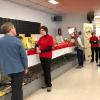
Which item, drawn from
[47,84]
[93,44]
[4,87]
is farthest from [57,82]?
[93,44]

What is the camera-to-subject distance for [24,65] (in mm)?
3555

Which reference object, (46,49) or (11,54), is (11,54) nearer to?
(11,54)

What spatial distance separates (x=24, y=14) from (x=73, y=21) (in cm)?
462

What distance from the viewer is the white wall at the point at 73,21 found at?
13.5 meters

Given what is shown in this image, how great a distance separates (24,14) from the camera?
991 centimetres

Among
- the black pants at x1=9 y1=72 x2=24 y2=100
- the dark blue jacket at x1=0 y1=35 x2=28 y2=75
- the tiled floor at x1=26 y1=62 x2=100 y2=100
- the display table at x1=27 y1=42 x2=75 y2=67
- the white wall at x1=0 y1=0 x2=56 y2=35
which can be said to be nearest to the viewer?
the dark blue jacket at x1=0 y1=35 x2=28 y2=75

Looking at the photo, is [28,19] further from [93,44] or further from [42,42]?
[42,42]

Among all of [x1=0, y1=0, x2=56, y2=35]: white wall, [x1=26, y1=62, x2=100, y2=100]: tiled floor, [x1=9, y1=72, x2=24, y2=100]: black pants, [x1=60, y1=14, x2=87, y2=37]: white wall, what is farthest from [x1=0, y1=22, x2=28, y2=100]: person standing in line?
[x1=60, y1=14, x2=87, y2=37]: white wall

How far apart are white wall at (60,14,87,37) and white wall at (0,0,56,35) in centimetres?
87

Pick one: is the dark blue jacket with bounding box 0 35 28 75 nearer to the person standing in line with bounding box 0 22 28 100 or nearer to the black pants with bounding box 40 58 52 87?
the person standing in line with bounding box 0 22 28 100

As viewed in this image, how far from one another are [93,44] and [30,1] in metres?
3.68

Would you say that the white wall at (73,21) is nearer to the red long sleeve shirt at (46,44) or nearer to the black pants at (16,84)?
the red long sleeve shirt at (46,44)

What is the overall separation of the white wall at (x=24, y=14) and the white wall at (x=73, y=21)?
2.86 ft

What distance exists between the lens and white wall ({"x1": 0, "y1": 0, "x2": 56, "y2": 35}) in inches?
332
